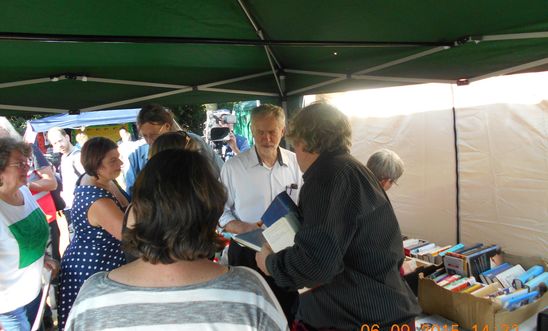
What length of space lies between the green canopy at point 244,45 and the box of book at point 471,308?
1.48 m

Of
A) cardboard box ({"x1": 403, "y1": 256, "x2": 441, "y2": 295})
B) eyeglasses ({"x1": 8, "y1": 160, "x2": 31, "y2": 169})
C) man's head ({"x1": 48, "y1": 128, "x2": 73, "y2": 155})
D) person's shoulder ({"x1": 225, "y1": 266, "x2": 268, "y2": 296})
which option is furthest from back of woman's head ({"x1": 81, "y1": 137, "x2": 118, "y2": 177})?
man's head ({"x1": 48, "y1": 128, "x2": 73, "y2": 155})

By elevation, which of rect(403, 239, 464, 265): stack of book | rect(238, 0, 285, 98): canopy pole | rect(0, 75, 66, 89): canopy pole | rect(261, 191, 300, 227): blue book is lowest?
rect(403, 239, 464, 265): stack of book

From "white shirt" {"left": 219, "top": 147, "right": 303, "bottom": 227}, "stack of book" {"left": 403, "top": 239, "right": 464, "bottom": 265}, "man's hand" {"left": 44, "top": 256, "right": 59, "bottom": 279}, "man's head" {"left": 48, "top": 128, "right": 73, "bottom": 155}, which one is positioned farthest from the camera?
"man's head" {"left": 48, "top": 128, "right": 73, "bottom": 155}

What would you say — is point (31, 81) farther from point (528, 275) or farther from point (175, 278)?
point (528, 275)

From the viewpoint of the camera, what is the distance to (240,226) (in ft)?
6.59

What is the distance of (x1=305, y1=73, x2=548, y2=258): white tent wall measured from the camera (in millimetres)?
2945

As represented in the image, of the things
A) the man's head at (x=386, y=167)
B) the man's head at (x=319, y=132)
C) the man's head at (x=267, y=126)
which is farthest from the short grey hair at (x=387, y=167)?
the man's head at (x=319, y=132)

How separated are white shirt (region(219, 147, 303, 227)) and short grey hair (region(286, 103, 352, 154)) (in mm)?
872

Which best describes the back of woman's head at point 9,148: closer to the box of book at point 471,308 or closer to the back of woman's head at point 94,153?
the back of woman's head at point 94,153

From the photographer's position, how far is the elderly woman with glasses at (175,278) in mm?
718

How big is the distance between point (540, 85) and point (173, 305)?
3342 millimetres

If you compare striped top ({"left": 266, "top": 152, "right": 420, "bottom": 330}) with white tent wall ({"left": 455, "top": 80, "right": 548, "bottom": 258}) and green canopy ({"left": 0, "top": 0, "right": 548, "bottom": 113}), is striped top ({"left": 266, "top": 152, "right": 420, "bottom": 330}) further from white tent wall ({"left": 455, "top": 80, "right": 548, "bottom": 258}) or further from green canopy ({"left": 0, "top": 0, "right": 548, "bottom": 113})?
white tent wall ({"left": 455, "top": 80, "right": 548, "bottom": 258})

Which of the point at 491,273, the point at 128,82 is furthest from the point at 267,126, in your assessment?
the point at 491,273

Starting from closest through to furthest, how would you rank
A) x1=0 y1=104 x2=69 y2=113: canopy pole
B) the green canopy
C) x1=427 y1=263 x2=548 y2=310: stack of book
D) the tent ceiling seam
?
the tent ceiling seam → the green canopy → x1=427 y1=263 x2=548 y2=310: stack of book → x1=0 y1=104 x2=69 y2=113: canopy pole
